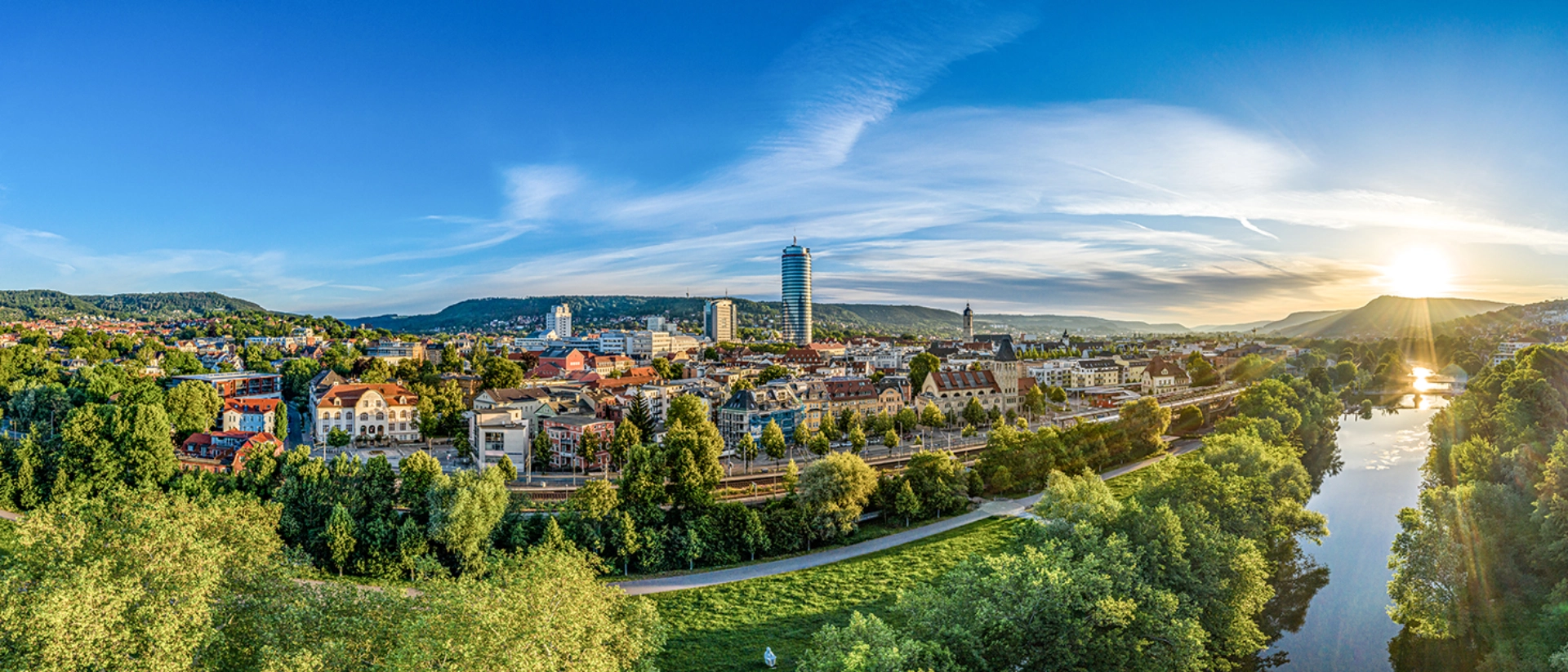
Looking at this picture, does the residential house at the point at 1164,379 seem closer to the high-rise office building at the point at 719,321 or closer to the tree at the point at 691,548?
the tree at the point at 691,548

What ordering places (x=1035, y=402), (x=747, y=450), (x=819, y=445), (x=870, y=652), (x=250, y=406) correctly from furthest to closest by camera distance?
(x=1035, y=402)
(x=250, y=406)
(x=747, y=450)
(x=819, y=445)
(x=870, y=652)

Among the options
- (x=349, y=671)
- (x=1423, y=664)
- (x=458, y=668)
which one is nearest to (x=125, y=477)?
(x=349, y=671)

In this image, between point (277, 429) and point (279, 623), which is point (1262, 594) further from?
point (277, 429)

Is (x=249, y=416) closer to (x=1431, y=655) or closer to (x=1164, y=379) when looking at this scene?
(x=1431, y=655)

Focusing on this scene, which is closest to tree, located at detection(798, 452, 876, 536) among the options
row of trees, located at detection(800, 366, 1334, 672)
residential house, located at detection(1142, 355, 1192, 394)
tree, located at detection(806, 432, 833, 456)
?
row of trees, located at detection(800, 366, 1334, 672)

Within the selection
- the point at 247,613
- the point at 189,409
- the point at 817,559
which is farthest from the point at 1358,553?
the point at 189,409

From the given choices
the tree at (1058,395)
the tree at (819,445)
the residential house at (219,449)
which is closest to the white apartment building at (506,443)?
the residential house at (219,449)

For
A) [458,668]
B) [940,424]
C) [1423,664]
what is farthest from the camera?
[940,424]
